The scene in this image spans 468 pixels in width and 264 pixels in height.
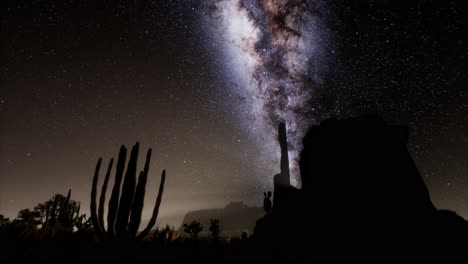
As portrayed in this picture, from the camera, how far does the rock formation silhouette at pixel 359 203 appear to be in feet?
30.1

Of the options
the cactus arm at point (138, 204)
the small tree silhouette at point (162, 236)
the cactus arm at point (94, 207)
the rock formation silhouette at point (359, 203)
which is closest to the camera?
the cactus arm at point (94, 207)

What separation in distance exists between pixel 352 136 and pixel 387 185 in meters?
3.13

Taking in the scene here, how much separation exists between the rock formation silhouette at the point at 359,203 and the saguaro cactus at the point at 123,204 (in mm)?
4083

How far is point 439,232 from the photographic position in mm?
9281

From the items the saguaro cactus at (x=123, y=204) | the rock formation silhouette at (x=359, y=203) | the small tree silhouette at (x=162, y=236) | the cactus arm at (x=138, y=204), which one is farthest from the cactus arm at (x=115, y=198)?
the rock formation silhouette at (x=359, y=203)

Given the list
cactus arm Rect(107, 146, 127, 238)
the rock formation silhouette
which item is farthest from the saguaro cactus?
the rock formation silhouette

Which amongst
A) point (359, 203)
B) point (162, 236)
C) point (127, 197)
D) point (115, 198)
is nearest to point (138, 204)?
point (127, 197)

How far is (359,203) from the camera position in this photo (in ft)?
38.2

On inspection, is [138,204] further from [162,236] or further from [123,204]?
[162,236]

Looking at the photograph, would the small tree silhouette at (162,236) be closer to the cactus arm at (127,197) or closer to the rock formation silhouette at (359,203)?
the cactus arm at (127,197)

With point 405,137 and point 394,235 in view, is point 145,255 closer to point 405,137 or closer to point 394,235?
point 394,235

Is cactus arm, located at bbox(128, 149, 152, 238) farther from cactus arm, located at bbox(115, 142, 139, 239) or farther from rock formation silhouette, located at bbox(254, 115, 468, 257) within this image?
rock formation silhouette, located at bbox(254, 115, 468, 257)

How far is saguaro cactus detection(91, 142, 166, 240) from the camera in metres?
6.70

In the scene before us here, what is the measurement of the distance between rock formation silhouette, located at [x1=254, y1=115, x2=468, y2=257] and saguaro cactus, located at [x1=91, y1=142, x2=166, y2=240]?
4.08m
